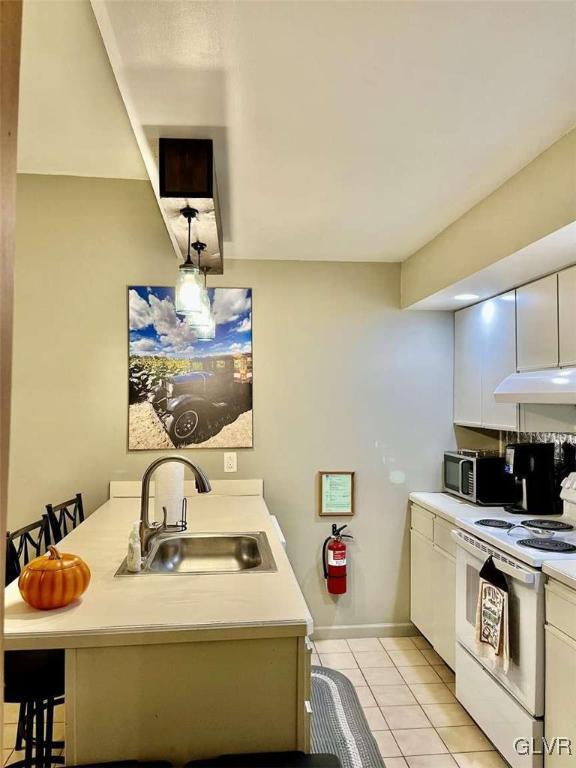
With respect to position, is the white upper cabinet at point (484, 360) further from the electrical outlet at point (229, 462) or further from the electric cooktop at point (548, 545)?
the electrical outlet at point (229, 462)

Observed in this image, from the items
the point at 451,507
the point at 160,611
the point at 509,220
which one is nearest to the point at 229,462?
the point at 451,507

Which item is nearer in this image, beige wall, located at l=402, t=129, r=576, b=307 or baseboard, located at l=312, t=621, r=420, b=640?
beige wall, located at l=402, t=129, r=576, b=307

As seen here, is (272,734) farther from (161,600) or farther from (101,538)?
(101,538)

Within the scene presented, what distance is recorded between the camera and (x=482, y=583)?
2295mm

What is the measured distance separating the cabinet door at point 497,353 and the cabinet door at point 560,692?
1109 millimetres

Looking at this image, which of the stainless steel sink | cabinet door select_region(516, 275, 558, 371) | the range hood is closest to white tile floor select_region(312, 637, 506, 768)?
the stainless steel sink

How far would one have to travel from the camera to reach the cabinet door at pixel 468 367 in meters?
3.16

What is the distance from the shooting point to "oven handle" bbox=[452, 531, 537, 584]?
2014 millimetres

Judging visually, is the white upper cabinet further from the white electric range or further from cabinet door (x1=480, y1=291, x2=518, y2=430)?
the white electric range

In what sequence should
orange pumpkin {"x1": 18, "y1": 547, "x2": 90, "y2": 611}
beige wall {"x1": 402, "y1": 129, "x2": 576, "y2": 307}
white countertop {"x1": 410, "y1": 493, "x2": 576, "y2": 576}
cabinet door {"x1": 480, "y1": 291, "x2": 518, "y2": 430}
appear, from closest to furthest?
orange pumpkin {"x1": 18, "y1": 547, "x2": 90, "y2": 611}, beige wall {"x1": 402, "y1": 129, "x2": 576, "y2": 307}, white countertop {"x1": 410, "y1": 493, "x2": 576, "y2": 576}, cabinet door {"x1": 480, "y1": 291, "x2": 518, "y2": 430}

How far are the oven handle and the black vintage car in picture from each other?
4.50ft

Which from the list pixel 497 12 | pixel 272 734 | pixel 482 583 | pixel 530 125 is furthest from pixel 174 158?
pixel 482 583

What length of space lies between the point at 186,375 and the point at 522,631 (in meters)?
2.20

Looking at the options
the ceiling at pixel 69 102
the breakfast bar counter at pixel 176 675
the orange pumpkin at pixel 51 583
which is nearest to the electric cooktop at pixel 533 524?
the breakfast bar counter at pixel 176 675
